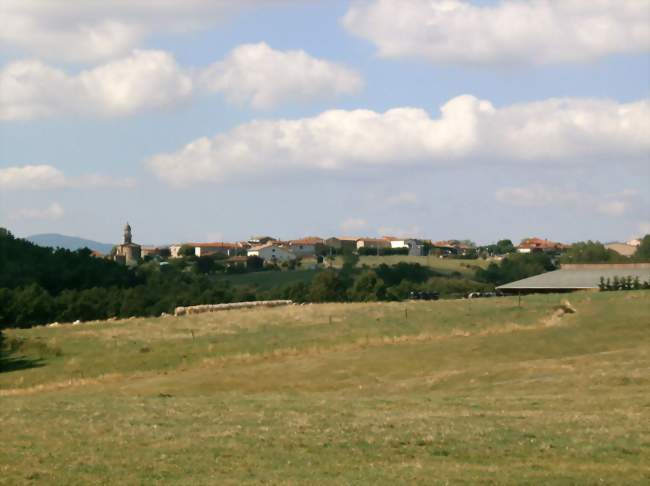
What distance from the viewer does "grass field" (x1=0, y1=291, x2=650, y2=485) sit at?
2083 cm

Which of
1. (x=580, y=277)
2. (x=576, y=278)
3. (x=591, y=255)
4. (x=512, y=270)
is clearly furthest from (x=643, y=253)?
(x=576, y=278)

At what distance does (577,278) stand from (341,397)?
83503 mm

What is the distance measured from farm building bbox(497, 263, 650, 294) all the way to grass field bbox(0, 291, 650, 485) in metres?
33.1

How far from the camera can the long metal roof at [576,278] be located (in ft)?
364

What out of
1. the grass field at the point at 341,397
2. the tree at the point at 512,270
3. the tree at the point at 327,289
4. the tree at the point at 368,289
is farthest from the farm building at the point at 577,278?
the tree at the point at 512,270

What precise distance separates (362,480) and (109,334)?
52.3 m

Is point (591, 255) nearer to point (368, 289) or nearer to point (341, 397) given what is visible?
point (368, 289)

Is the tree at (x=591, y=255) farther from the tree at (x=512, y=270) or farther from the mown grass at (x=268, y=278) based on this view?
the mown grass at (x=268, y=278)

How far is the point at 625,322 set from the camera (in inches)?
2352

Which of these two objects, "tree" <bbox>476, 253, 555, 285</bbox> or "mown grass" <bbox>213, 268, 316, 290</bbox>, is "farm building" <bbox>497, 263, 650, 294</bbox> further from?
"mown grass" <bbox>213, 268, 316, 290</bbox>

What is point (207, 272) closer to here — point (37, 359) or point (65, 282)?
point (65, 282)

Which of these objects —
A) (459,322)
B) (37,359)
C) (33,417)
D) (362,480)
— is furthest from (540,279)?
(362,480)

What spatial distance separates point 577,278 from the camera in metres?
116

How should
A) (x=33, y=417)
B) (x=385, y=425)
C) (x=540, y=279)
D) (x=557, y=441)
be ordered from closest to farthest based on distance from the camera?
(x=557, y=441)
(x=385, y=425)
(x=33, y=417)
(x=540, y=279)
